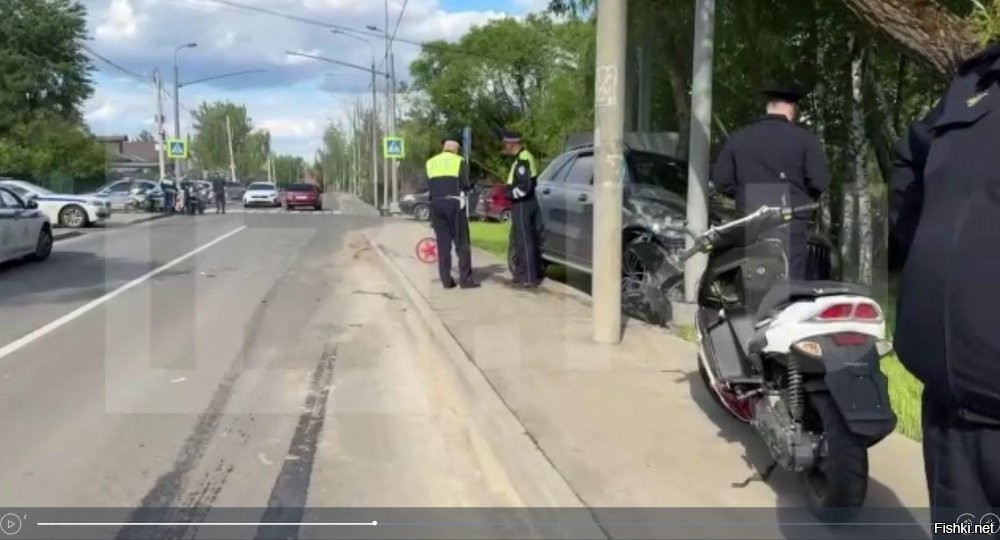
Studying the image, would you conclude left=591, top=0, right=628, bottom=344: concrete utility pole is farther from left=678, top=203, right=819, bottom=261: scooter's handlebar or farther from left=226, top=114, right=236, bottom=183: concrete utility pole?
left=226, top=114, right=236, bottom=183: concrete utility pole

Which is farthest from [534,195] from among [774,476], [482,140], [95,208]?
[482,140]

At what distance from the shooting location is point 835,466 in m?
4.27

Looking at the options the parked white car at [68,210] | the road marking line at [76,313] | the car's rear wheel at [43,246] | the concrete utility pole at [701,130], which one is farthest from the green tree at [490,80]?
the concrete utility pole at [701,130]

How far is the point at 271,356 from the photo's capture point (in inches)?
356

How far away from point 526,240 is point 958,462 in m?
9.93

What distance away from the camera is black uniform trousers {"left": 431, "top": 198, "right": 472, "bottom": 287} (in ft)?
40.3

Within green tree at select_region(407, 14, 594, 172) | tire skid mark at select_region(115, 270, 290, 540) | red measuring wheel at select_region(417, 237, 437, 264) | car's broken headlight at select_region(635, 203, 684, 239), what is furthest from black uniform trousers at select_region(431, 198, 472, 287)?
green tree at select_region(407, 14, 594, 172)

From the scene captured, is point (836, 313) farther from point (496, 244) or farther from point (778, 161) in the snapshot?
point (496, 244)

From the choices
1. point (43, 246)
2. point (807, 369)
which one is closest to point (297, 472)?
point (807, 369)

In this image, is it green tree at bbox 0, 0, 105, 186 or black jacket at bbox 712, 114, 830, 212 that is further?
green tree at bbox 0, 0, 105, 186

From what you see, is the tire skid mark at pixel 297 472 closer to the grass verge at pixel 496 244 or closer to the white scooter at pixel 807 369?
the white scooter at pixel 807 369

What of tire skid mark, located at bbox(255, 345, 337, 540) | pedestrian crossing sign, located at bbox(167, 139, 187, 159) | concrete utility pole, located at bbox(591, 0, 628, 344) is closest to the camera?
tire skid mark, located at bbox(255, 345, 337, 540)

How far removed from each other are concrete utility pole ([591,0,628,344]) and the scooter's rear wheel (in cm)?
396

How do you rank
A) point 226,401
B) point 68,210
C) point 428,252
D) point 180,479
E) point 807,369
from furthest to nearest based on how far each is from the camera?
1. point 68,210
2. point 428,252
3. point 226,401
4. point 180,479
5. point 807,369
